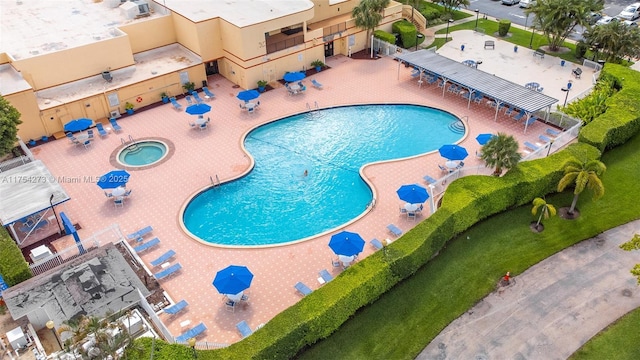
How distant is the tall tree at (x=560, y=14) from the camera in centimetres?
4591

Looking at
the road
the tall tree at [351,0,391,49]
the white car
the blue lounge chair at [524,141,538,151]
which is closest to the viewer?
the blue lounge chair at [524,141,538,151]

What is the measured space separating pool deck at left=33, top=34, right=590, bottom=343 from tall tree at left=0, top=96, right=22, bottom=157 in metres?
3.93

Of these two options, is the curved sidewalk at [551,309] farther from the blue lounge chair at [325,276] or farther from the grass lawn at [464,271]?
the blue lounge chair at [325,276]

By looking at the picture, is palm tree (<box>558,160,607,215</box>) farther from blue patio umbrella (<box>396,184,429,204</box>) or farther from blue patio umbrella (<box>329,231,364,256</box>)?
blue patio umbrella (<box>329,231,364,256</box>)

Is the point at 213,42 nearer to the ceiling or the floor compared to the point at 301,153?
nearer to the ceiling

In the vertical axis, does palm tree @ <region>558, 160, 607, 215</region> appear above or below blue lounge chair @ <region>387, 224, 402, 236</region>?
above

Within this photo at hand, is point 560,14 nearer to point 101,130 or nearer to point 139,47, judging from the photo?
point 139,47

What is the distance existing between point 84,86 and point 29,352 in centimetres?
2500

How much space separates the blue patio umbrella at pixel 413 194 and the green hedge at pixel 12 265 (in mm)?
20807

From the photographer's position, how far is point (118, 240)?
97.6 ft

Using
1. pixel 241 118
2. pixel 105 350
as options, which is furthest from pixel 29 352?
pixel 241 118

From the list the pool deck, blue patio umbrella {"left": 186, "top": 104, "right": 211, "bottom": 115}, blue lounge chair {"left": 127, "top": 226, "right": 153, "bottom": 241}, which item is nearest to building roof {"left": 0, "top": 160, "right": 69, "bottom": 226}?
the pool deck

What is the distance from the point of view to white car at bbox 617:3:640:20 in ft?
186

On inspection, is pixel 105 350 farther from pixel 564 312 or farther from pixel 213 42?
pixel 213 42
